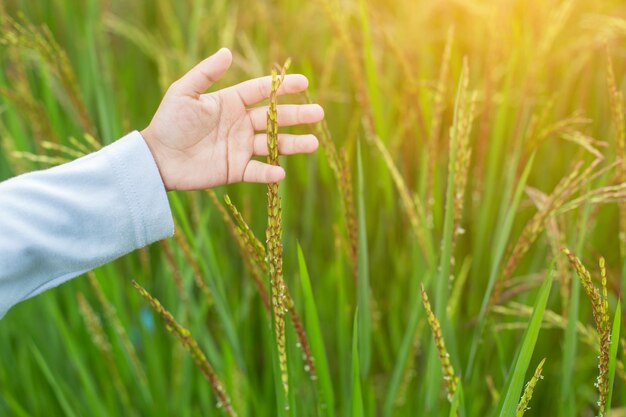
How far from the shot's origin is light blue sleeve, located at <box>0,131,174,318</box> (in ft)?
3.06

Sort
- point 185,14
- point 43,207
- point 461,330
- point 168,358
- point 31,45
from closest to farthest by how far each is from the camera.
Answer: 1. point 43,207
2. point 31,45
3. point 461,330
4. point 168,358
5. point 185,14

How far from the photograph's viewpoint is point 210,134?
100 centimetres

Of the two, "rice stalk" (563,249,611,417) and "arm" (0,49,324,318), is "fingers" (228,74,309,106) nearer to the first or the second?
"arm" (0,49,324,318)

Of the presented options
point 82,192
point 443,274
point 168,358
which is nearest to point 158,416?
A: point 168,358

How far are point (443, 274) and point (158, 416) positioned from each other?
589 mm

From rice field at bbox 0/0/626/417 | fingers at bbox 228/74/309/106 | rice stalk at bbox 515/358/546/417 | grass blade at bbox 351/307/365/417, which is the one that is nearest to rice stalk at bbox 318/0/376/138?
rice field at bbox 0/0/626/417

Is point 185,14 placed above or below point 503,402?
above

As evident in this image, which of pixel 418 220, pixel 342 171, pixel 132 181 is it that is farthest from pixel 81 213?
pixel 418 220

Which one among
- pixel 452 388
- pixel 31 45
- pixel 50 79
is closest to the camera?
pixel 452 388

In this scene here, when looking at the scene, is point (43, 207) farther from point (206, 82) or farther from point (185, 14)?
point (185, 14)

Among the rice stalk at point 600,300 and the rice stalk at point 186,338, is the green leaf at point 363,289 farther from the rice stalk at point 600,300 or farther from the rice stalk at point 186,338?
the rice stalk at point 600,300

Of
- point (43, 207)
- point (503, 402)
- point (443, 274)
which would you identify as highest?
point (43, 207)

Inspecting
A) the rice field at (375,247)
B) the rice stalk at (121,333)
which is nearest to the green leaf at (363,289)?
the rice field at (375,247)

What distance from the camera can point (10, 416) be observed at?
141 centimetres
